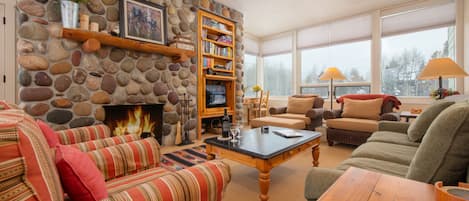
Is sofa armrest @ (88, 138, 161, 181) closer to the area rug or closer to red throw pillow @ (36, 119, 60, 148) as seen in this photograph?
red throw pillow @ (36, 119, 60, 148)

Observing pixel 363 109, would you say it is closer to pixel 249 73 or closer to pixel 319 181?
pixel 319 181

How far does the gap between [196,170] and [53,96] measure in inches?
95.4

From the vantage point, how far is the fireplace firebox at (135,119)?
9.16 ft

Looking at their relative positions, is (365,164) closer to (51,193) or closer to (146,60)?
(51,193)

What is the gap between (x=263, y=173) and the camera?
1.56 metres

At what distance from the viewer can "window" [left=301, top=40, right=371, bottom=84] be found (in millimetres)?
4648

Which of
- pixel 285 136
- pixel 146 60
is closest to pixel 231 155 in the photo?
pixel 285 136

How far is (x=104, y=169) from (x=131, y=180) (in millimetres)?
179

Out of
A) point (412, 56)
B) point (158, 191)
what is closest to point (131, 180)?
point (158, 191)

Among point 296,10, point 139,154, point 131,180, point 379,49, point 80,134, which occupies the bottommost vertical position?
point 131,180

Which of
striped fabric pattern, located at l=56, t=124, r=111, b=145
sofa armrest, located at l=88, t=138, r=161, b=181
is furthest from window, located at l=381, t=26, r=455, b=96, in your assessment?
striped fabric pattern, located at l=56, t=124, r=111, b=145

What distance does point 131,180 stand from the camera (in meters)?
1.18

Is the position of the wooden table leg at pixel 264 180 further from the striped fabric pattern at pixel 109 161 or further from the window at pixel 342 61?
the window at pixel 342 61

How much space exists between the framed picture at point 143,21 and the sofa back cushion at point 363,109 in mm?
3298
